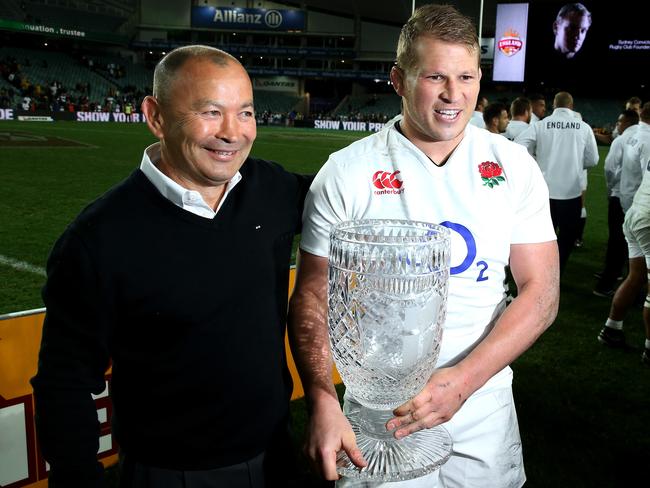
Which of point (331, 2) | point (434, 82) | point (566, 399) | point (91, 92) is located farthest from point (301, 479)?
point (331, 2)

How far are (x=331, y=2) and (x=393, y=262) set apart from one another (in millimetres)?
54262

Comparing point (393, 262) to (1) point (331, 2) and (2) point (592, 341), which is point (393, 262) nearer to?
(2) point (592, 341)

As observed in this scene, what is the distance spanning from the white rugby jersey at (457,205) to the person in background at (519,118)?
5.87m

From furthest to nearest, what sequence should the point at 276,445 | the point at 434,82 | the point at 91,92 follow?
the point at 91,92 → the point at 276,445 → the point at 434,82

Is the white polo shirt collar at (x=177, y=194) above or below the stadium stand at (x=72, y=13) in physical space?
below

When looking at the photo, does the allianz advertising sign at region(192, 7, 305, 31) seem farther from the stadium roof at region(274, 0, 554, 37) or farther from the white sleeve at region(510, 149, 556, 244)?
the white sleeve at region(510, 149, 556, 244)

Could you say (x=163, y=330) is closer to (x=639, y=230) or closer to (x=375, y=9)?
(x=639, y=230)

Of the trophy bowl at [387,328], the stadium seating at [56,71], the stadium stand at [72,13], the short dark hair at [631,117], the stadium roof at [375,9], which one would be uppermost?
the stadium roof at [375,9]

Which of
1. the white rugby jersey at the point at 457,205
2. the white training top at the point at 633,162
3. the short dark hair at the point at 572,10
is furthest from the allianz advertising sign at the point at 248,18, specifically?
the white rugby jersey at the point at 457,205

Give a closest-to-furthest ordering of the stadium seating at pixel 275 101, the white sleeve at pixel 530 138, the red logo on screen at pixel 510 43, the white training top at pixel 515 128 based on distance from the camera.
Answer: the white sleeve at pixel 530 138, the white training top at pixel 515 128, the red logo on screen at pixel 510 43, the stadium seating at pixel 275 101

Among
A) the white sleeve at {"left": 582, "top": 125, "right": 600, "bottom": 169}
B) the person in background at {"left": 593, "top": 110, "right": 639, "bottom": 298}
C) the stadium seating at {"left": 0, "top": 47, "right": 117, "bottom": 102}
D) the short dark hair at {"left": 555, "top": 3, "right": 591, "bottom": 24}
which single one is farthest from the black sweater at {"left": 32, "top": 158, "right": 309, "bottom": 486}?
the stadium seating at {"left": 0, "top": 47, "right": 117, "bottom": 102}

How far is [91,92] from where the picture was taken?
4209 cm

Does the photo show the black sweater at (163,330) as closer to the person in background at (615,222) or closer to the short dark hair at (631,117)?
the person in background at (615,222)

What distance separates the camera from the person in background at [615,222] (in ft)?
20.2
